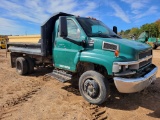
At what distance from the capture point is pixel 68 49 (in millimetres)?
5488

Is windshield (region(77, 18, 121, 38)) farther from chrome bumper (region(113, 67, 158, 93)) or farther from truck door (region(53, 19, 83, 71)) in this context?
chrome bumper (region(113, 67, 158, 93))

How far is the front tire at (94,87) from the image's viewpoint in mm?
4523

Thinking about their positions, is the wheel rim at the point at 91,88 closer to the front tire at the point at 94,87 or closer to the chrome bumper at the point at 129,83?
the front tire at the point at 94,87

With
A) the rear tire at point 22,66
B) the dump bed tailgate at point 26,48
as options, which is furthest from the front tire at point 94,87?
the rear tire at point 22,66

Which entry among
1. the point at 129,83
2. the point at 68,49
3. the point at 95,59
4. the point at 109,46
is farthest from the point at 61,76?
the point at 129,83

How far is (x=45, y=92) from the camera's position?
5.80 meters

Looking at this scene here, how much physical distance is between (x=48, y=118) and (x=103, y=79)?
5.18ft

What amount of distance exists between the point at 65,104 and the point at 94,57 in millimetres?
1444

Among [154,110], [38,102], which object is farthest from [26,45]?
[154,110]

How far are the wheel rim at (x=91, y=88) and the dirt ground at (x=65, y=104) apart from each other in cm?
28

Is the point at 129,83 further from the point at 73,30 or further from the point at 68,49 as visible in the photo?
the point at 73,30

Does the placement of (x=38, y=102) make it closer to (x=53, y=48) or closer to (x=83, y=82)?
(x=83, y=82)

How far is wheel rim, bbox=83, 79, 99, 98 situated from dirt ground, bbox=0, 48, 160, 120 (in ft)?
0.92

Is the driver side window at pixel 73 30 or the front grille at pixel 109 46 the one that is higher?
the driver side window at pixel 73 30
